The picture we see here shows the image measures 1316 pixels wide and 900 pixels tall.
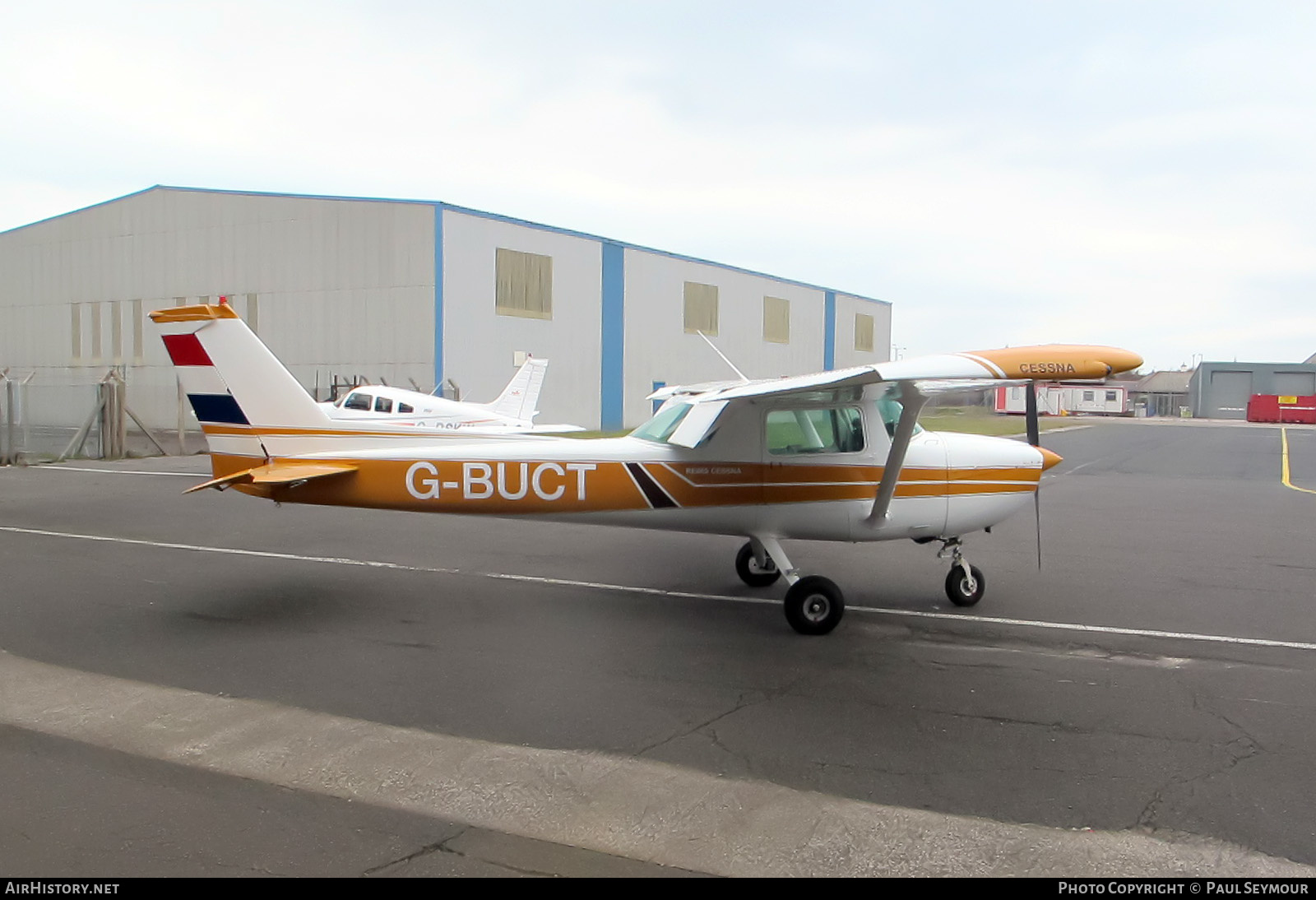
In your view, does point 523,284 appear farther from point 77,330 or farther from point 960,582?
point 960,582

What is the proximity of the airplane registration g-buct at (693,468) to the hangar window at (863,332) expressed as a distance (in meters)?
51.0

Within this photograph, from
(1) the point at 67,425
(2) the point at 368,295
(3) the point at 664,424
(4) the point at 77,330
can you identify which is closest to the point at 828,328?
(2) the point at 368,295

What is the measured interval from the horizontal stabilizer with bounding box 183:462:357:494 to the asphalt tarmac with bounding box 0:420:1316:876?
114 centimetres

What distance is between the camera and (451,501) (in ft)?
25.0

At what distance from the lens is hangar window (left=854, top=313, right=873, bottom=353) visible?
57.7m

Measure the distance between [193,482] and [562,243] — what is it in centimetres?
2118

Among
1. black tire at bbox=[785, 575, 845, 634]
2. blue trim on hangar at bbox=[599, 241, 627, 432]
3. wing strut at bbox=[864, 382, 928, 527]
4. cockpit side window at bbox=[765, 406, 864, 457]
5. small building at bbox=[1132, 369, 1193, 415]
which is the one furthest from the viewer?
small building at bbox=[1132, 369, 1193, 415]

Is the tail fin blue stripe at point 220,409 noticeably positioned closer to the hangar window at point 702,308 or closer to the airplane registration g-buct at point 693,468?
the airplane registration g-buct at point 693,468

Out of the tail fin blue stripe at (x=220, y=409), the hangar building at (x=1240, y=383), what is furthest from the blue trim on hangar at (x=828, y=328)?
the hangar building at (x=1240, y=383)

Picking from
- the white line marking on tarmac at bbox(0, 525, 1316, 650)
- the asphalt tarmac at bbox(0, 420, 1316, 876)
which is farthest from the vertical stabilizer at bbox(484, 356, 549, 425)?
the asphalt tarmac at bbox(0, 420, 1316, 876)

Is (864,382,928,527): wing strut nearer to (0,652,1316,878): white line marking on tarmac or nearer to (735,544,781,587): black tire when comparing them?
(735,544,781,587): black tire

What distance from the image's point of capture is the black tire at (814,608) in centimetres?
717

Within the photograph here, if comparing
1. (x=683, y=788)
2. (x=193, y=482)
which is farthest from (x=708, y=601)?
(x=193, y=482)

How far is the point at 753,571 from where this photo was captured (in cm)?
897
